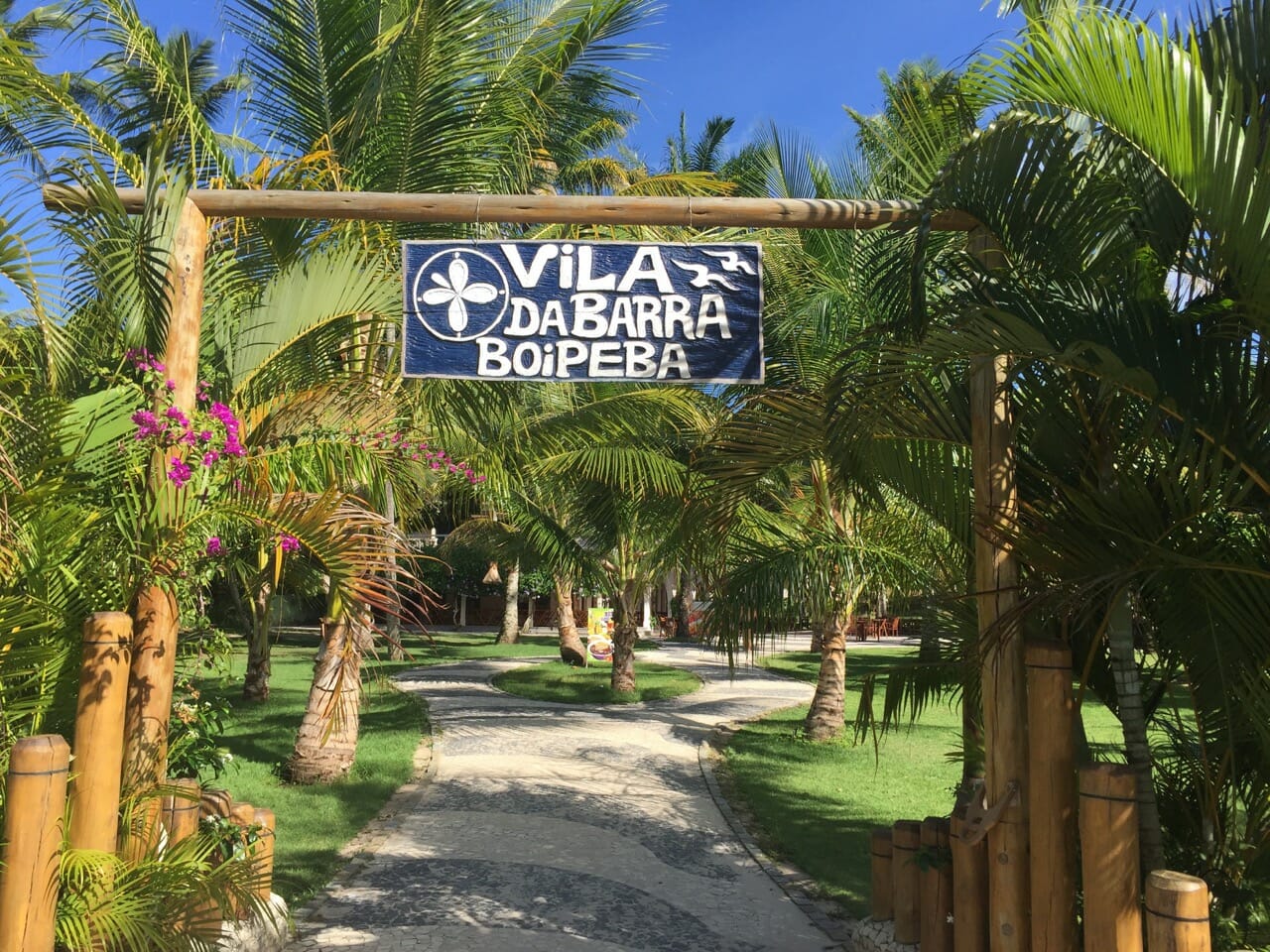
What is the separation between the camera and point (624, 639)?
16141 mm

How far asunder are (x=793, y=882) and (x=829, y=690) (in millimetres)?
5993

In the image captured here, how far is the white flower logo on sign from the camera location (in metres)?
3.96

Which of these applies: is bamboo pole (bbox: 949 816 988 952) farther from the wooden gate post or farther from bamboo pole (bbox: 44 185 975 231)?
the wooden gate post

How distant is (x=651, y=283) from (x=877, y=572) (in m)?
4.96

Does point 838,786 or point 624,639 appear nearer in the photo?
point 838,786

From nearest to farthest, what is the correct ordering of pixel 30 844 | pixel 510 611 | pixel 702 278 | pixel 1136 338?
pixel 1136 338, pixel 30 844, pixel 702 278, pixel 510 611

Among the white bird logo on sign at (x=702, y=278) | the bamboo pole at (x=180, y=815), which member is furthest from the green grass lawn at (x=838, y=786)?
the bamboo pole at (x=180, y=815)

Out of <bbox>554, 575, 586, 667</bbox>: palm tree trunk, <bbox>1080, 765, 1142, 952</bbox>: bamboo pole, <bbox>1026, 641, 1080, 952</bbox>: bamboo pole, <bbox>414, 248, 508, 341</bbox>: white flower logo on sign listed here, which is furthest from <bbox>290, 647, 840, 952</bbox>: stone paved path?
<bbox>554, 575, 586, 667</bbox>: palm tree trunk

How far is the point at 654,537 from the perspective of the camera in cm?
1336

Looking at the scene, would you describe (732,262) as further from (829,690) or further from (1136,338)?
(829,690)

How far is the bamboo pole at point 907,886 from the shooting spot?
14.1 ft

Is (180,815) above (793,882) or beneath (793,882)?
above

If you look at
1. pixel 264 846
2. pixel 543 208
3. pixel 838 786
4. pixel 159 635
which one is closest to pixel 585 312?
pixel 543 208

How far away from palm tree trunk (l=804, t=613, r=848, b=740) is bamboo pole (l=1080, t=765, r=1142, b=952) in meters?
8.93
